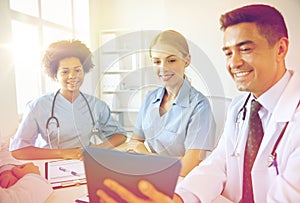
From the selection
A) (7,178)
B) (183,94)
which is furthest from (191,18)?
(7,178)

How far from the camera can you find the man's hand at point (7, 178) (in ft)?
2.65

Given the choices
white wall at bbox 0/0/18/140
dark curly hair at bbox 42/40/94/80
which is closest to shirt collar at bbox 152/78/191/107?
dark curly hair at bbox 42/40/94/80

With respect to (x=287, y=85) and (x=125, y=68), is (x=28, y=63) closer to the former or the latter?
(x=125, y=68)

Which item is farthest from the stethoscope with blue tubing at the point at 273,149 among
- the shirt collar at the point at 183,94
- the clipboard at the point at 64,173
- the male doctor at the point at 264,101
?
the clipboard at the point at 64,173

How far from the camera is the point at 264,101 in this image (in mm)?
608

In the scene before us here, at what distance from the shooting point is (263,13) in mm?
567

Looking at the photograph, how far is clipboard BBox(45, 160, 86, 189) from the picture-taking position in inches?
30.1

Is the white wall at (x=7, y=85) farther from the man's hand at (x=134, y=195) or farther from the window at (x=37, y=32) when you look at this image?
the man's hand at (x=134, y=195)

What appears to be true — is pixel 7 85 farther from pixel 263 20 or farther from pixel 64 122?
pixel 263 20

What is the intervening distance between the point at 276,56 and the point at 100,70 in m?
0.44

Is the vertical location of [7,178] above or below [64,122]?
below

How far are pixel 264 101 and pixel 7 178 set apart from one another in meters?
0.80

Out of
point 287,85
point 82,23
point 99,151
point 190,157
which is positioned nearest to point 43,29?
point 82,23

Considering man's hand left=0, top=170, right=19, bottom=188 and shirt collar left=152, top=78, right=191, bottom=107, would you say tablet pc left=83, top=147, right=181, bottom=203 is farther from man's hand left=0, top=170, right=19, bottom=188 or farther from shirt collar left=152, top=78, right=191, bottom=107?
man's hand left=0, top=170, right=19, bottom=188
